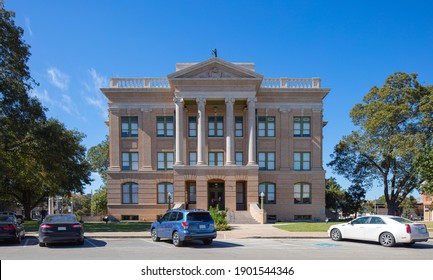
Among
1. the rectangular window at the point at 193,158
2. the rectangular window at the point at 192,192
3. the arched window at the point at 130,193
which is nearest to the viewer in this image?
the rectangular window at the point at 192,192

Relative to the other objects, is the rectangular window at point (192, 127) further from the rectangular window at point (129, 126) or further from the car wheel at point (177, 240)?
the car wheel at point (177, 240)

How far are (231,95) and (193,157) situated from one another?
7.87 m

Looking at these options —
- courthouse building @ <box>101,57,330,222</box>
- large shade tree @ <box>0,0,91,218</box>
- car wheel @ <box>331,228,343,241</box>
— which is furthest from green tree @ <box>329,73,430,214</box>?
large shade tree @ <box>0,0,91,218</box>

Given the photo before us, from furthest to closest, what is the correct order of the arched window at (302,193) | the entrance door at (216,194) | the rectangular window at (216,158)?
the arched window at (302,193)
the rectangular window at (216,158)
the entrance door at (216,194)

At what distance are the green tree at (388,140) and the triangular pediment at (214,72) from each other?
13.2 metres

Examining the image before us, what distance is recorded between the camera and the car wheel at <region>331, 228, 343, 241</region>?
70.5 feet

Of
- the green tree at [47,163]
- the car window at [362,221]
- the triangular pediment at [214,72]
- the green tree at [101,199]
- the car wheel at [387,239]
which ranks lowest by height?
the green tree at [101,199]

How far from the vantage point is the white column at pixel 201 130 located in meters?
42.9

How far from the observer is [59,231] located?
61.0ft

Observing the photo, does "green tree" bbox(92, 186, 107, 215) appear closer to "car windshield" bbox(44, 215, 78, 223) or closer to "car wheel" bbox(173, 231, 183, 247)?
"car windshield" bbox(44, 215, 78, 223)

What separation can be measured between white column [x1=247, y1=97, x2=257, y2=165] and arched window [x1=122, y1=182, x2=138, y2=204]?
1252cm

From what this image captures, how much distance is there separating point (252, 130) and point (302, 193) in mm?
9032

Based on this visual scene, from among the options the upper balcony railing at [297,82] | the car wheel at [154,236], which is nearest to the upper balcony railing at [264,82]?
the upper balcony railing at [297,82]

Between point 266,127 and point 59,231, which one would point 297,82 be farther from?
point 59,231
